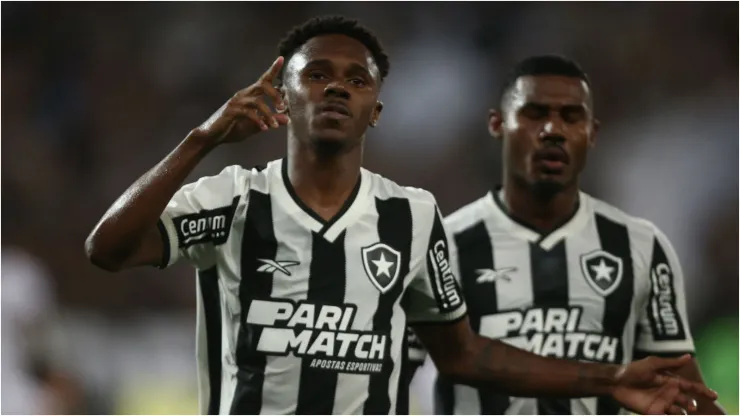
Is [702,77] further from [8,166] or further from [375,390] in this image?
[375,390]

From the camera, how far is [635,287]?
10.5 feet

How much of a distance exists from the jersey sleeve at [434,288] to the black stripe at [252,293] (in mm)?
389

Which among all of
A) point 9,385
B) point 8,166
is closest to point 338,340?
point 9,385

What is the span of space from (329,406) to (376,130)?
3762 mm

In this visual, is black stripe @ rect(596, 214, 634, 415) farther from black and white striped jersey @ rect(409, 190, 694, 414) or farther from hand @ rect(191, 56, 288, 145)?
hand @ rect(191, 56, 288, 145)

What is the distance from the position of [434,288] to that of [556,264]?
703 millimetres

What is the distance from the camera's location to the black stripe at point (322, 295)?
2455 millimetres

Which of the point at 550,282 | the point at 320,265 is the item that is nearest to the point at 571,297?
the point at 550,282

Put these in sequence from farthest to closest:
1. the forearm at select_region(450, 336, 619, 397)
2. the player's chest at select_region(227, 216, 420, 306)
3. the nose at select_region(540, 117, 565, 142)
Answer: the nose at select_region(540, 117, 565, 142) < the forearm at select_region(450, 336, 619, 397) < the player's chest at select_region(227, 216, 420, 306)

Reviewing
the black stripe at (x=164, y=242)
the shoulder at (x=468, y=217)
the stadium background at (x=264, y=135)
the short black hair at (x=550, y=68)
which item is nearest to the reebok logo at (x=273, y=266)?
the black stripe at (x=164, y=242)

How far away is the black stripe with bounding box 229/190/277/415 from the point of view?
2.47 m

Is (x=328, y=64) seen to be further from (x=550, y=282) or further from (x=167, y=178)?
(x=550, y=282)

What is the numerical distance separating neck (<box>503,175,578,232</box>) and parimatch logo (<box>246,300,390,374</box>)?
105cm

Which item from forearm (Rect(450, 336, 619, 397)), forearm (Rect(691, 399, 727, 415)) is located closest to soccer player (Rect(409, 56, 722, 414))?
forearm (Rect(691, 399, 727, 415))
